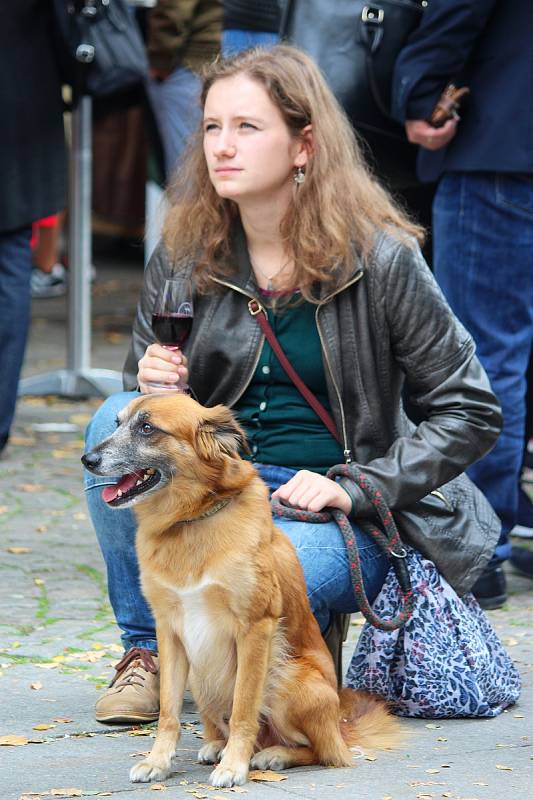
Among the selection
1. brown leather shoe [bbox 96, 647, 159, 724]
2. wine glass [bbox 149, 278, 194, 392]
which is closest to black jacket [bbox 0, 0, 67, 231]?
wine glass [bbox 149, 278, 194, 392]

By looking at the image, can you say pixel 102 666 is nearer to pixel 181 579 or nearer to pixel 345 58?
pixel 181 579

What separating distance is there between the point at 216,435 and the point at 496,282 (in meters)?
1.83

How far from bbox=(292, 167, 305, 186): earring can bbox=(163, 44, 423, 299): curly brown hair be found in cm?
2

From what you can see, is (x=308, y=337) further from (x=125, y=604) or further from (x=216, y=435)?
(x=125, y=604)

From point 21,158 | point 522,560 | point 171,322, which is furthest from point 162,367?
point 21,158

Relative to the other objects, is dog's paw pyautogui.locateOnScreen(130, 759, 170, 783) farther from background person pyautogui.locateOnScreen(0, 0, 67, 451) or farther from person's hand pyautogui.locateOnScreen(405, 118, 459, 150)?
background person pyautogui.locateOnScreen(0, 0, 67, 451)

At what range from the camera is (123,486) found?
3221mm

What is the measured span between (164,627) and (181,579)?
139 mm

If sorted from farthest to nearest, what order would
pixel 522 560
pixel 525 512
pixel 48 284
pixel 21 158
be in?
pixel 48 284, pixel 21 158, pixel 525 512, pixel 522 560

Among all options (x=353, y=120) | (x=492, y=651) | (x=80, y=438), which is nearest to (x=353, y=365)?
(x=492, y=651)

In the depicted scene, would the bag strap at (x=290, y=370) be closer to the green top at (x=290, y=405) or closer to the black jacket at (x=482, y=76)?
the green top at (x=290, y=405)

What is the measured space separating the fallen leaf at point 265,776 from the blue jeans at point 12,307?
348 cm

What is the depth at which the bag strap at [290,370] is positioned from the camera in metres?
3.84

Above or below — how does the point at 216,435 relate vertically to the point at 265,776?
above
